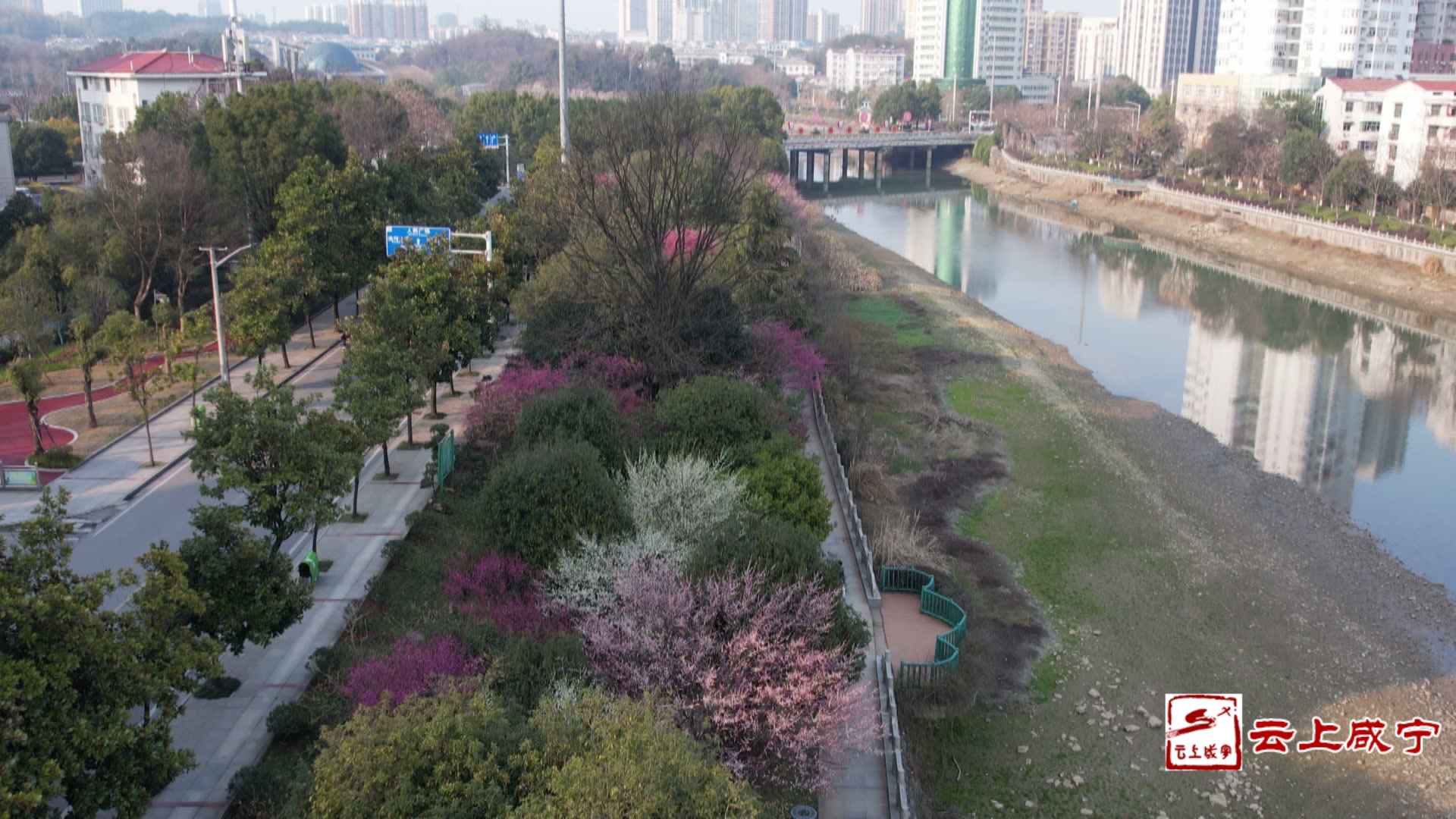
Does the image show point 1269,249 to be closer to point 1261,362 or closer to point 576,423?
point 1261,362

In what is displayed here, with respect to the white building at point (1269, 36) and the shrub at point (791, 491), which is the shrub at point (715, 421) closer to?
the shrub at point (791, 491)

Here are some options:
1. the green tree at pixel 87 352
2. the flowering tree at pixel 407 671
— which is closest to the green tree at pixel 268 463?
the flowering tree at pixel 407 671

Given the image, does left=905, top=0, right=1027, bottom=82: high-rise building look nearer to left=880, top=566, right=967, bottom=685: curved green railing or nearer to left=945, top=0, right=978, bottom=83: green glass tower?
left=945, top=0, right=978, bottom=83: green glass tower

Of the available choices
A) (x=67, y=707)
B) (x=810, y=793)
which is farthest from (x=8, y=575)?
(x=810, y=793)

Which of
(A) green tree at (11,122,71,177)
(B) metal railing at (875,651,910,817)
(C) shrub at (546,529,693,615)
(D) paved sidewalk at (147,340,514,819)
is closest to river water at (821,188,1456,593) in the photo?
(B) metal railing at (875,651,910,817)

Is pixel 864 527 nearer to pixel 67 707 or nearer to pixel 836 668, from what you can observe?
pixel 836 668

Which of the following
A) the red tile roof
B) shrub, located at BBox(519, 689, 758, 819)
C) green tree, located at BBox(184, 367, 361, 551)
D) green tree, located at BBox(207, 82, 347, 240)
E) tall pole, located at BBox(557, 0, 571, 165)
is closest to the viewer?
shrub, located at BBox(519, 689, 758, 819)
